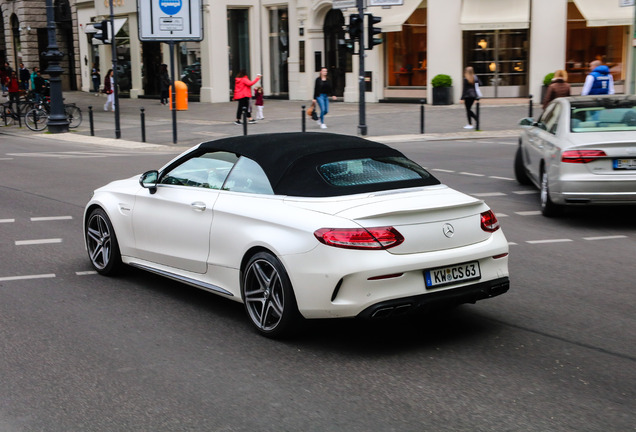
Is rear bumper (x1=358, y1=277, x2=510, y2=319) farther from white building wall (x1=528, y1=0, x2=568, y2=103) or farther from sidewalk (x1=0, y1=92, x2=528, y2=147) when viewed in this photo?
white building wall (x1=528, y1=0, x2=568, y2=103)

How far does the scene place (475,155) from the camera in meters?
19.0

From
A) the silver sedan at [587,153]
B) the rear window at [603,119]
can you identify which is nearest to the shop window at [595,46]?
the silver sedan at [587,153]

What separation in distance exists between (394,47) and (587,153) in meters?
26.4

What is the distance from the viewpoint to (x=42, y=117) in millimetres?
28891

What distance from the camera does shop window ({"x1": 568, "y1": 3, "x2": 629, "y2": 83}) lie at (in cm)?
3278

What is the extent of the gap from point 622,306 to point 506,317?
102 cm

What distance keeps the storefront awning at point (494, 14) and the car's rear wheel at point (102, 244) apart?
26807mm

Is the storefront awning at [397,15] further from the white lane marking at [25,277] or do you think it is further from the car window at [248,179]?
the car window at [248,179]

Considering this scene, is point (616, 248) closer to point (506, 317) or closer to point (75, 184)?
point (506, 317)

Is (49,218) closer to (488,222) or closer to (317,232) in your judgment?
(317,232)

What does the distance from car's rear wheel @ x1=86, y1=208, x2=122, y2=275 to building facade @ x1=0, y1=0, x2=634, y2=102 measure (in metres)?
18.3

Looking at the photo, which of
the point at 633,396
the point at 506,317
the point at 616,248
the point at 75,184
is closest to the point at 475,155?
the point at 75,184

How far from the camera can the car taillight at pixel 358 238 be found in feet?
18.2

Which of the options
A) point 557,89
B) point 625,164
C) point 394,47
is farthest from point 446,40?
point 625,164
